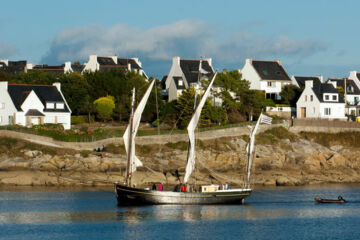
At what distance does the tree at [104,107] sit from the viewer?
4503 inches

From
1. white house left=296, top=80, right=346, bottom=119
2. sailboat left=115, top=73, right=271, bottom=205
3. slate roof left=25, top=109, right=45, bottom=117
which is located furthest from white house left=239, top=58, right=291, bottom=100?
sailboat left=115, top=73, right=271, bottom=205

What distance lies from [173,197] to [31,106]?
4238 cm

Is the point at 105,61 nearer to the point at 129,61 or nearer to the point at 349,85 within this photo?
the point at 129,61

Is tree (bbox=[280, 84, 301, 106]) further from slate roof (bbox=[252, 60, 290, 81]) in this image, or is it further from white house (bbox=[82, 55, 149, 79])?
white house (bbox=[82, 55, 149, 79])

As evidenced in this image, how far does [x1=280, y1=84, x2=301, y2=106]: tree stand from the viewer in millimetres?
125938

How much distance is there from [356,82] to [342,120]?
23.4 m

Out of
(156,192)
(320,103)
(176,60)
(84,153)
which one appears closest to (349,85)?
(320,103)

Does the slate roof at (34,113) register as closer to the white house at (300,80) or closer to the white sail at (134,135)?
the white sail at (134,135)

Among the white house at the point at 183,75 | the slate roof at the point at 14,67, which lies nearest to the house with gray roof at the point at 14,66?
the slate roof at the point at 14,67

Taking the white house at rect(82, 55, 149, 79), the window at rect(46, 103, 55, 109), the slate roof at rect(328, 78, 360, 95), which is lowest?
the window at rect(46, 103, 55, 109)

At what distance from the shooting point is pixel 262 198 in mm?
81188

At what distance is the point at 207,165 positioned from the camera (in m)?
96.2

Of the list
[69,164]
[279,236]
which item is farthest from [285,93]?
[279,236]

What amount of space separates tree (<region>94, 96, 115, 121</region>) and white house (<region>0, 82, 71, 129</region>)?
6.78m
